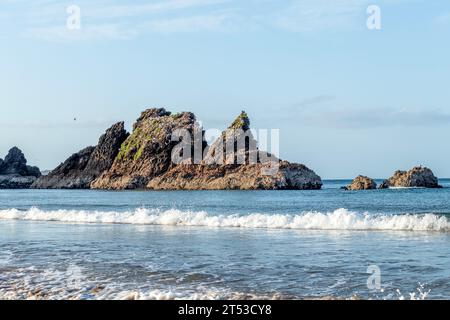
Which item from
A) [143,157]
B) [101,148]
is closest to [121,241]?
[143,157]

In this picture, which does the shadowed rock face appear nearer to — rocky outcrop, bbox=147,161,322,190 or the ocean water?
rocky outcrop, bbox=147,161,322,190

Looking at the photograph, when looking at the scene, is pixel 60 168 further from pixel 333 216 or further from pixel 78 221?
pixel 333 216

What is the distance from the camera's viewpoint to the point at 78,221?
124 ft

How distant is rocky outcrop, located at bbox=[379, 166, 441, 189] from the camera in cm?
10118

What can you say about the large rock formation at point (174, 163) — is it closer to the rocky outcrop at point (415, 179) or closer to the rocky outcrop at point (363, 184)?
the rocky outcrop at point (363, 184)

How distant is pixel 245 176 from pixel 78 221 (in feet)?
274

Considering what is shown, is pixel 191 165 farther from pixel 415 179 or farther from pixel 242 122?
pixel 415 179

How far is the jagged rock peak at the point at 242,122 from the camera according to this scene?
130750 mm
